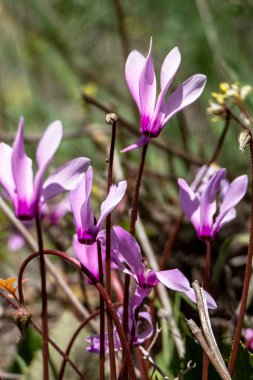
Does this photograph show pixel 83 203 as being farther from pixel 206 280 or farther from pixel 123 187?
pixel 206 280

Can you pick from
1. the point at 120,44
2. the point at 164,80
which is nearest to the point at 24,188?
the point at 164,80

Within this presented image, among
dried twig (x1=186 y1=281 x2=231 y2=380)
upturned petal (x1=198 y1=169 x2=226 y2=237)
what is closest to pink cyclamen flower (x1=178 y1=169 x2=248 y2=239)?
upturned petal (x1=198 y1=169 x2=226 y2=237)

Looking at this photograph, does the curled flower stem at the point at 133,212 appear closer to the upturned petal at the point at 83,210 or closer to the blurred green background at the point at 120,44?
the upturned petal at the point at 83,210

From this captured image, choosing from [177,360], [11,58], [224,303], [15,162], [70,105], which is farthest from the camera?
[70,105]

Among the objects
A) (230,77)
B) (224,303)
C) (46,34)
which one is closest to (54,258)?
(224,303)

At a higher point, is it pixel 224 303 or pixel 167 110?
pixel 167 110

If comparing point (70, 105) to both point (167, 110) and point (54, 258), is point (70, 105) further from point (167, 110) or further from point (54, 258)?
point (167, 110)

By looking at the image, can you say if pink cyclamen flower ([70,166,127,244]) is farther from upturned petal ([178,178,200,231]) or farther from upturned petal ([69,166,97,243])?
upturned petal ([178,178,200,231])
